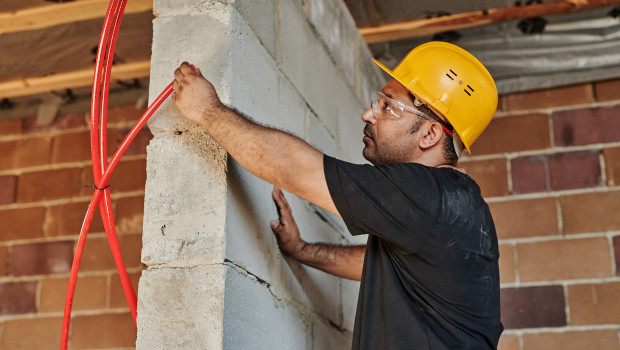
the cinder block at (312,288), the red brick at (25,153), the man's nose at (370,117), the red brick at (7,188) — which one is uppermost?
the red brick at (25,153)

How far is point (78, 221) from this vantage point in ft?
12.5

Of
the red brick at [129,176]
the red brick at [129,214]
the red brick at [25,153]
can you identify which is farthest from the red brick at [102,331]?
the red brick at [25,153]

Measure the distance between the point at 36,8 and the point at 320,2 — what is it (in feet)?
3.97

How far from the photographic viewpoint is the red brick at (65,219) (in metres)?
3.80

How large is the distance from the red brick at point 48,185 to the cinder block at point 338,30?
5.48 ft

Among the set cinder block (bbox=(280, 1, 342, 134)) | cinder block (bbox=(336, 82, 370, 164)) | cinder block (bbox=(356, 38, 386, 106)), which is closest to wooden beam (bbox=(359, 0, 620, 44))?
cinder block (bbox=(356, 38, 386, 106))

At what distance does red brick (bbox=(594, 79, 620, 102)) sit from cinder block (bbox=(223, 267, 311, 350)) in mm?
1982

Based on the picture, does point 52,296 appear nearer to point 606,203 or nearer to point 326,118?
point 326,118

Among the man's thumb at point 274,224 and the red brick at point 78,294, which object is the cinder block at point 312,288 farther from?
the red brick at point 78,294

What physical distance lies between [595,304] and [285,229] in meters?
1.72

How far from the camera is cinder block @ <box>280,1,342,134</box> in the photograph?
7.56 feet

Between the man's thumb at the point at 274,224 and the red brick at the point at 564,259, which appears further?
the red brick at the point at 564,259

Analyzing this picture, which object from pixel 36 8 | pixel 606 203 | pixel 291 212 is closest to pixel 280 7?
pixel 291 212

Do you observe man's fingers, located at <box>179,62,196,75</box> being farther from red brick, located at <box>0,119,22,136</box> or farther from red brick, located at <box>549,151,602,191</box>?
red brick, located at <box>0,119,22,136</box>
